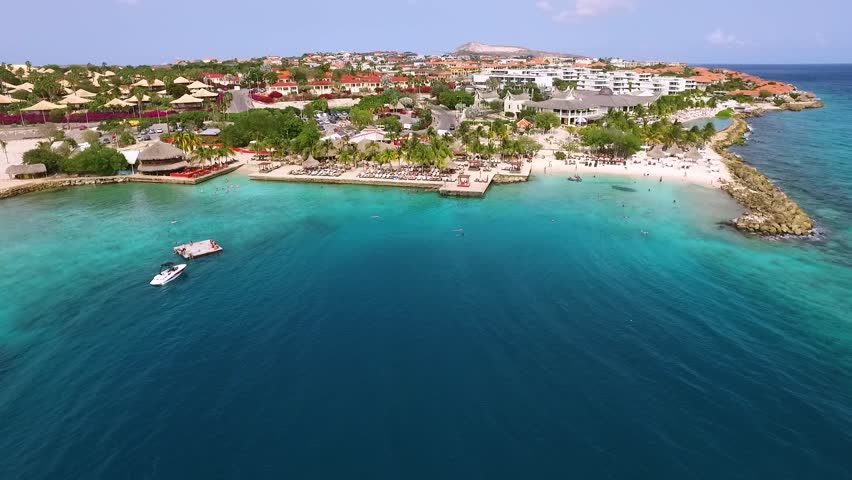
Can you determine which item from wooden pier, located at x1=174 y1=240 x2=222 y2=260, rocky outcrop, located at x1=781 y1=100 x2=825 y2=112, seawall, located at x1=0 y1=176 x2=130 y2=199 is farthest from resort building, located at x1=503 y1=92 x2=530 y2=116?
rocky outcrop, located at x1=781 y1=100 x2=825 y2=112

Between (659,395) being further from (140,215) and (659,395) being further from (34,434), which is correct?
(140,215)

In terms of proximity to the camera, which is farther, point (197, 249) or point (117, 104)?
point (117, 104)

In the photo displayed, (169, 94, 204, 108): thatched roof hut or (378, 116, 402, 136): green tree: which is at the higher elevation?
(169, 94, 204, 108): thatched roof hut

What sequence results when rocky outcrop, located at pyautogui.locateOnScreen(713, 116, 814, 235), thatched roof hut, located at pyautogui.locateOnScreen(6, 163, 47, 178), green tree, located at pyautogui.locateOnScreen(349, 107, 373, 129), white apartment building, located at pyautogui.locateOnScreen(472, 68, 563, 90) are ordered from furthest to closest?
white apartment building, located at pyautogui.locateOnScreen(472, 68, 563, 90), green tree, located at pyautogui.locateOnScreen(349, 107, 373, 129), thatched roof hut, located at pyautogui.locateOnScreen(6, 163, 47, 178), rocky outcrop, located at pyautogui.locateOnScreen(713, 116, 814, 235)

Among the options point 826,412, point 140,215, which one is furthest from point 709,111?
point 140,215

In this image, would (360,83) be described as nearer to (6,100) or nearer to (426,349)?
(6,100)

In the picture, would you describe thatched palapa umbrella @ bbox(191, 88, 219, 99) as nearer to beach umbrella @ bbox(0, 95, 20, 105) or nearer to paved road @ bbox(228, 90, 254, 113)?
paved road @ bbox(228, 90, 254, 113)

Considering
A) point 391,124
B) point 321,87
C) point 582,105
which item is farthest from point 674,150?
point 321,87

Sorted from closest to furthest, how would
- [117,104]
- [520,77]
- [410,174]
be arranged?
[410,174]
[117,104]
[520,77]
